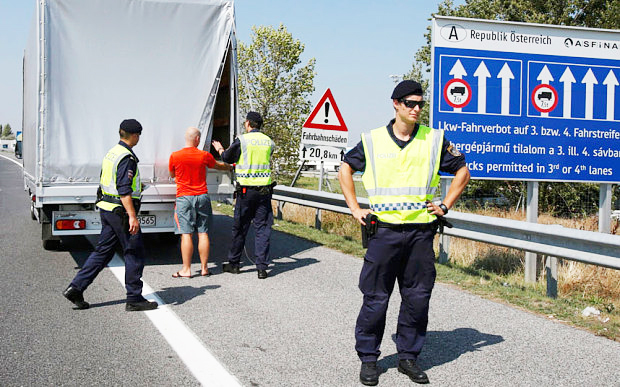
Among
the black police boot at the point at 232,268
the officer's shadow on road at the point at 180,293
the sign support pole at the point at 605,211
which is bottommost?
the officer's shadow on road at the point at 180,293

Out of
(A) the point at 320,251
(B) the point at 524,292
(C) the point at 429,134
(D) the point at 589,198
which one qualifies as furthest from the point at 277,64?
(C) the point at 429,134

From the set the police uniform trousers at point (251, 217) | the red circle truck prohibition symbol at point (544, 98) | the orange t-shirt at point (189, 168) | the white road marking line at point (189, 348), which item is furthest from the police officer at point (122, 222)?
the red circle truck prohibition symbol at point (544, 98)

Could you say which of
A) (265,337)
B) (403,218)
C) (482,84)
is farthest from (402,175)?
(482,84)

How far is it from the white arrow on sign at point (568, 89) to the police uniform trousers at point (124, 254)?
20.2 feet

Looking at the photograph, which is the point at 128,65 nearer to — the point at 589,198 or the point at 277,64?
the point at 589,198

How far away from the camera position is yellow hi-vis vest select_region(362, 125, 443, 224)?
4.31 metres

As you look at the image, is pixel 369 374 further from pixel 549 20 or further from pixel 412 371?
pixel 549 20

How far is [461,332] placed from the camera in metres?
5.50

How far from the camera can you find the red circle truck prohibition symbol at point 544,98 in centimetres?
925

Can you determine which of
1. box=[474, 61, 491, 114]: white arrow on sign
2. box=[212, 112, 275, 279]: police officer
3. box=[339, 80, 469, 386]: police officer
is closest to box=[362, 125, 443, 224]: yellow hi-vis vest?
box=[339, 80, 469, 386]: police officer

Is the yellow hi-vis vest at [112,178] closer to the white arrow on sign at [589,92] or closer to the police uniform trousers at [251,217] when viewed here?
the police uniform trousers at [251,217]

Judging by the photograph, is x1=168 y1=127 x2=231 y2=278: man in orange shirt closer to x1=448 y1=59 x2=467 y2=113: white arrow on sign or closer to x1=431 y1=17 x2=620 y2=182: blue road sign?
x1=431 y1=17 x2=620 y2=182: blue road sign

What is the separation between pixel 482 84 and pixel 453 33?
0.80 metres

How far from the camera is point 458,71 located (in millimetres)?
9141
